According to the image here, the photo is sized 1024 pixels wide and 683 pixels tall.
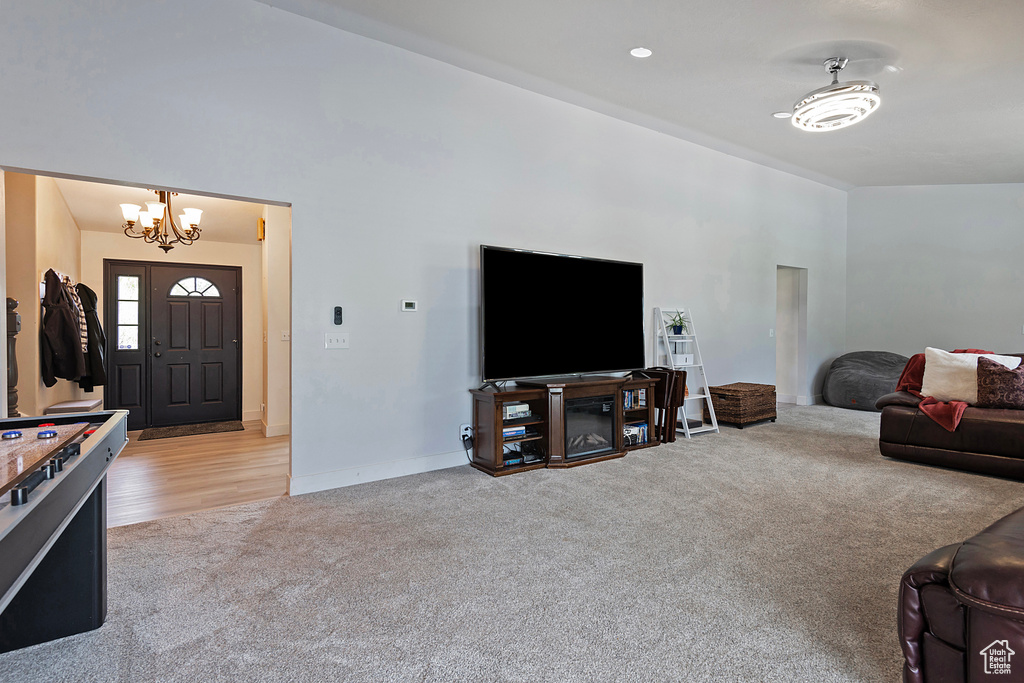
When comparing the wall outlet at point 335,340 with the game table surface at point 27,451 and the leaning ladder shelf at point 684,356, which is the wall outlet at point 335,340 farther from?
the leaning ladder shelf at point 684,356

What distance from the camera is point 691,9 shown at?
315 centimetres

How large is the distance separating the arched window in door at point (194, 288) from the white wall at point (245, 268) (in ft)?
0.76

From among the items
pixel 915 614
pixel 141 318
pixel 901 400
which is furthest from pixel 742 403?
pixel 141 318

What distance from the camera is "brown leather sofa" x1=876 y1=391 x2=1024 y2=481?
361cm

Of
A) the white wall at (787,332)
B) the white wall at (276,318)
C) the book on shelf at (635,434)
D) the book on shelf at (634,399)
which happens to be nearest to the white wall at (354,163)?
the book on shelf at (634,399)

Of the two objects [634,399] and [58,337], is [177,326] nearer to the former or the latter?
[58,337]

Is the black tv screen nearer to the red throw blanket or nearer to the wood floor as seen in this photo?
the wood floor

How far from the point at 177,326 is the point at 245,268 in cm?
104

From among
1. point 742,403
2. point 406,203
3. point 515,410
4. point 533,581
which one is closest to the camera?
point 533,581

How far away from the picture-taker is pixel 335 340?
3.50m

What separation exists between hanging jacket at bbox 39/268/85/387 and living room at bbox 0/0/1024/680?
2192mm

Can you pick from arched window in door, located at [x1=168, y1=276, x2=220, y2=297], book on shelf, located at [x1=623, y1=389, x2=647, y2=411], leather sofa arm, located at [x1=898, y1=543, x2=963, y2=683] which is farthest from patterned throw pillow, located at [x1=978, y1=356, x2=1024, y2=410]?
arched window in door, located at [x1=168, y1=276, x2=220, y2=297]

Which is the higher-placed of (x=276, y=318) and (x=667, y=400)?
(x=276, y=318)

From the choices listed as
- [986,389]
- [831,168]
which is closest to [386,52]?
[986,389]
